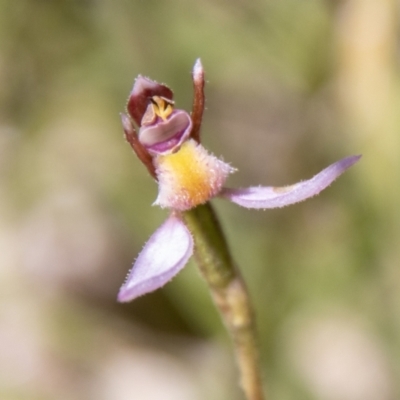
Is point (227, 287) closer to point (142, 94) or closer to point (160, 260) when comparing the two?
point (160, 260)

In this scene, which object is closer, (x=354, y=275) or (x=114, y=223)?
(x=354, y=275)

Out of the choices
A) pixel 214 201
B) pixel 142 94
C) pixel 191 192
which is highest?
pixel 214 201

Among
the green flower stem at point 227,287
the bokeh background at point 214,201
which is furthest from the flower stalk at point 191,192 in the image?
the bokeh background at point 214,201

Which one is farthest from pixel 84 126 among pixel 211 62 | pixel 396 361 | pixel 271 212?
pixel 396 361

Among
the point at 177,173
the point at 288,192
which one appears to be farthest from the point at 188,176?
the point at 288,192

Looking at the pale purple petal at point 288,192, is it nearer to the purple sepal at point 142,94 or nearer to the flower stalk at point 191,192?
the flower stalk at point 191,192

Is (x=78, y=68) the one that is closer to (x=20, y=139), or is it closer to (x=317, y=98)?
(x=20, y=139)
